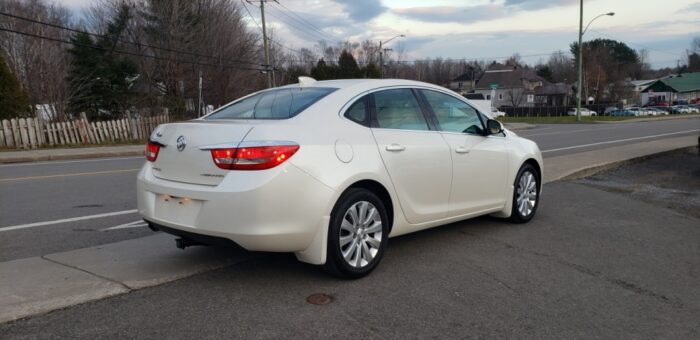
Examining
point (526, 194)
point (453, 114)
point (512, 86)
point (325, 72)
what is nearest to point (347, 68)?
point (325, 72)

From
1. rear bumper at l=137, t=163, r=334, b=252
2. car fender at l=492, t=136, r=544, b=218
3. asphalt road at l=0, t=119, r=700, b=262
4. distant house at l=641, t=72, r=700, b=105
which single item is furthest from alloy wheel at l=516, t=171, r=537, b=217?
distant house at l=641, t=72, r=700, b=105

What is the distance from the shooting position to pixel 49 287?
13.5 ft

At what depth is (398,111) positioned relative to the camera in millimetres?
5086

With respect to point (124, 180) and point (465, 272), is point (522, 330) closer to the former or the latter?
point (465, 272)

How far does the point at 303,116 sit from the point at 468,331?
6.57 ft

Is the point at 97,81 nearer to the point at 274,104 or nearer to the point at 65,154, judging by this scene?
the point at 65,154

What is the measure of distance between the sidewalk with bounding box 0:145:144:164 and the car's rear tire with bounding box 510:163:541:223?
49.4 feet

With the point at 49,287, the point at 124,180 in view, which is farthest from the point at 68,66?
the point at 49,287

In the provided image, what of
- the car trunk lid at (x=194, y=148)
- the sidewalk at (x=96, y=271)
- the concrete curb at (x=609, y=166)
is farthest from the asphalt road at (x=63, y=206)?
the concrete curb at (x=609, y=166)

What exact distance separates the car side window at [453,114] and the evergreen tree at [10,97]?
20.2 m

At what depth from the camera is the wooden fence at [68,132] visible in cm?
1959

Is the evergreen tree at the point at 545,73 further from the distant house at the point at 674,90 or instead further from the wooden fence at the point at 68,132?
the wooden fence at the point at 68,132

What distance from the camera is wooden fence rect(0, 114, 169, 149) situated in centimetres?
1959

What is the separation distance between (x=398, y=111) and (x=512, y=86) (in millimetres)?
94252
